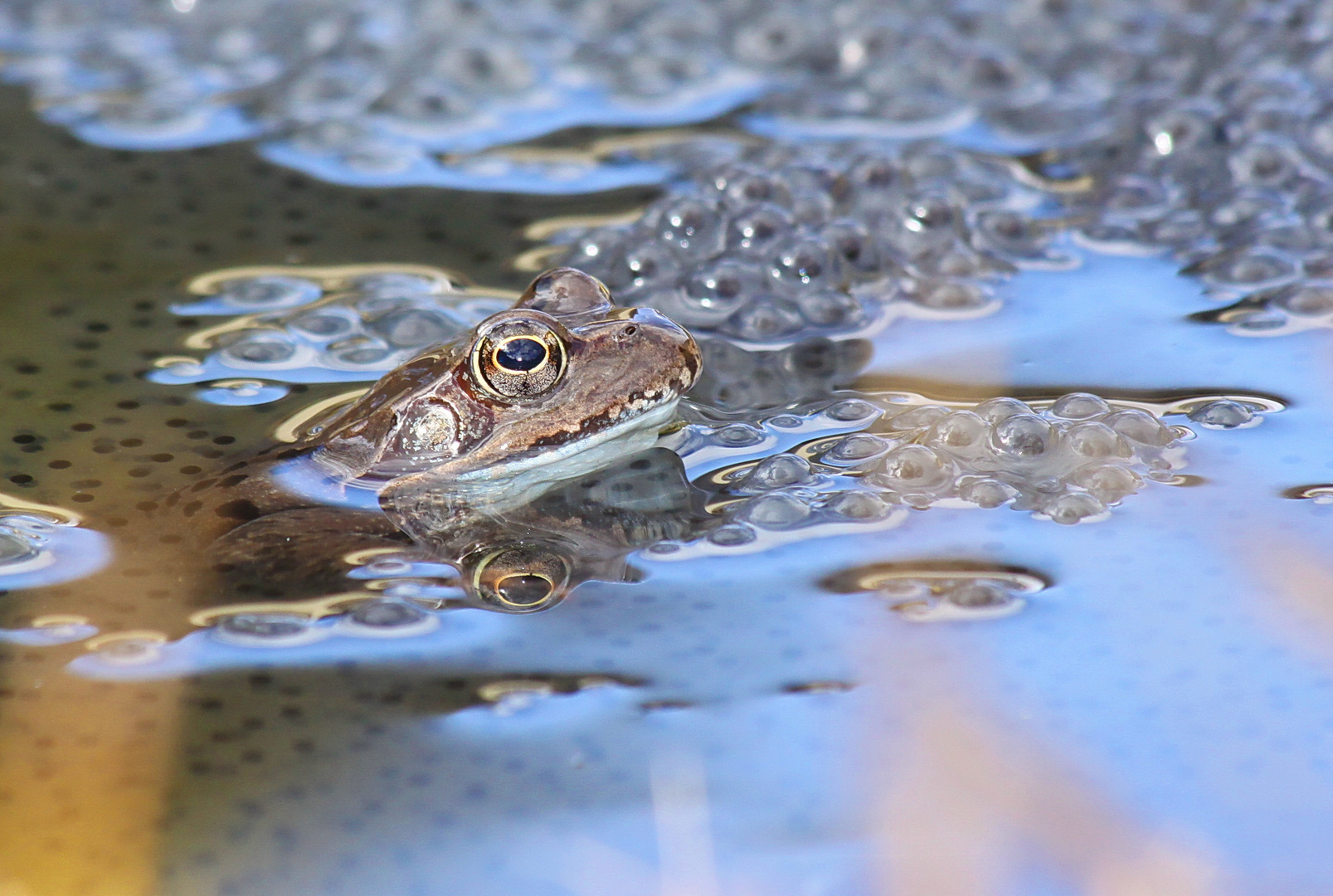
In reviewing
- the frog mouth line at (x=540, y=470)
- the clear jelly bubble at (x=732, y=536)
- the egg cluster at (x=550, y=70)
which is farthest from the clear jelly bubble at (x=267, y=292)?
the clear jelly bubble at (x=732, y=536)

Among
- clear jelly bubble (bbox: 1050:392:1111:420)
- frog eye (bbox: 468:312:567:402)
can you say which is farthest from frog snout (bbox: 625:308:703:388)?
clear jelly bubble (bbox: 1050:392:1111:420)

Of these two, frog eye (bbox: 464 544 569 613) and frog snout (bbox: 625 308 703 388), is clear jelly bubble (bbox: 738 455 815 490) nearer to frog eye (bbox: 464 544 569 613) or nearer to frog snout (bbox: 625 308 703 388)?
frog snout (bbox: 625 308 703 388)

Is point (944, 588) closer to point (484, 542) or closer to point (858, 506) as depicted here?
point (858, 506)

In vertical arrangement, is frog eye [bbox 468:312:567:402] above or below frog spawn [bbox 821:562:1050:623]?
above

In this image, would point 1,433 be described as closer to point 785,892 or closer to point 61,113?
point 61,113

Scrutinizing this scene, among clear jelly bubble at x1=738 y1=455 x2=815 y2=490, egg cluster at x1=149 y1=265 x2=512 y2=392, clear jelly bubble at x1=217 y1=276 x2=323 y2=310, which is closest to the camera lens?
clear jelly bubble at x1=738 y1=455 x2=815 y2=490
